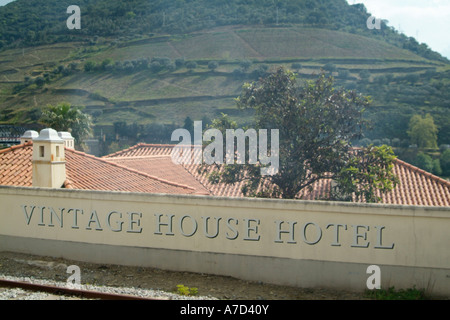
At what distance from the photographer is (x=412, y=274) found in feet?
25.6

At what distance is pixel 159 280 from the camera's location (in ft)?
28.0

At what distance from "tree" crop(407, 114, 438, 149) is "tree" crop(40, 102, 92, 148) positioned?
44613 mm

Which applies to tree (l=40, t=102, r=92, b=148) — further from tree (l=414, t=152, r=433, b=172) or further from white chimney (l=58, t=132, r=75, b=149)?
tree (l=414, t=152, r=433, b=172)

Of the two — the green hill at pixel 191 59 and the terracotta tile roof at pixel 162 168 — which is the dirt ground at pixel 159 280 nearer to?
the terracotta tile roof at pixel 162 168

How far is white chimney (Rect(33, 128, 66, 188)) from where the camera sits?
11711mm

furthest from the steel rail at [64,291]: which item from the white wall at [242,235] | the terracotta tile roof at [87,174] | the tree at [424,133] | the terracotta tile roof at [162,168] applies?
the tree at [424,133]

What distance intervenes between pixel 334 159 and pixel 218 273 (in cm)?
825

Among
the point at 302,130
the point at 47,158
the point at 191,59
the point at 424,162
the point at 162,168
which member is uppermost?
the point at 191,59

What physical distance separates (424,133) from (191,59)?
1805 inches

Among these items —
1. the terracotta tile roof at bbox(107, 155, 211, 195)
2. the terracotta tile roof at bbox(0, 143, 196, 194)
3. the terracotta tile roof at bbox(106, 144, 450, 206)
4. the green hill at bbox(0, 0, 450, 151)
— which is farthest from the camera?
the green hill at bbox(0, 0, 450, 151)

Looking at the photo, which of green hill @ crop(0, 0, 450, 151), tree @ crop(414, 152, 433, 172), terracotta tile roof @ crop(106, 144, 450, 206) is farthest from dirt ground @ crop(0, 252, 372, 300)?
green hill @ crop(0, 0, 450, 151)

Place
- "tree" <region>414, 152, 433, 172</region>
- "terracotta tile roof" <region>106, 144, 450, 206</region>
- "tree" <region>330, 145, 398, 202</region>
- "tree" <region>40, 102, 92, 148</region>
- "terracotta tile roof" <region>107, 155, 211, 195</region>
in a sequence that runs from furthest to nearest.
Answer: "tree" <region>414, 152, 433, 172</region> < "tree" <region>40, 102, 92, 148</region> < "terracotta tile roof" <region>107, 155, 211, 195</region> < "terracotta tile roof" <region>106, 144, 450, 206</region> < "tree" <region>330, 145, 398, 202</region>

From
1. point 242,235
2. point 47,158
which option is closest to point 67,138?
point 47,158

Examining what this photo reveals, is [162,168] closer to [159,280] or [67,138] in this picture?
[67,138]
